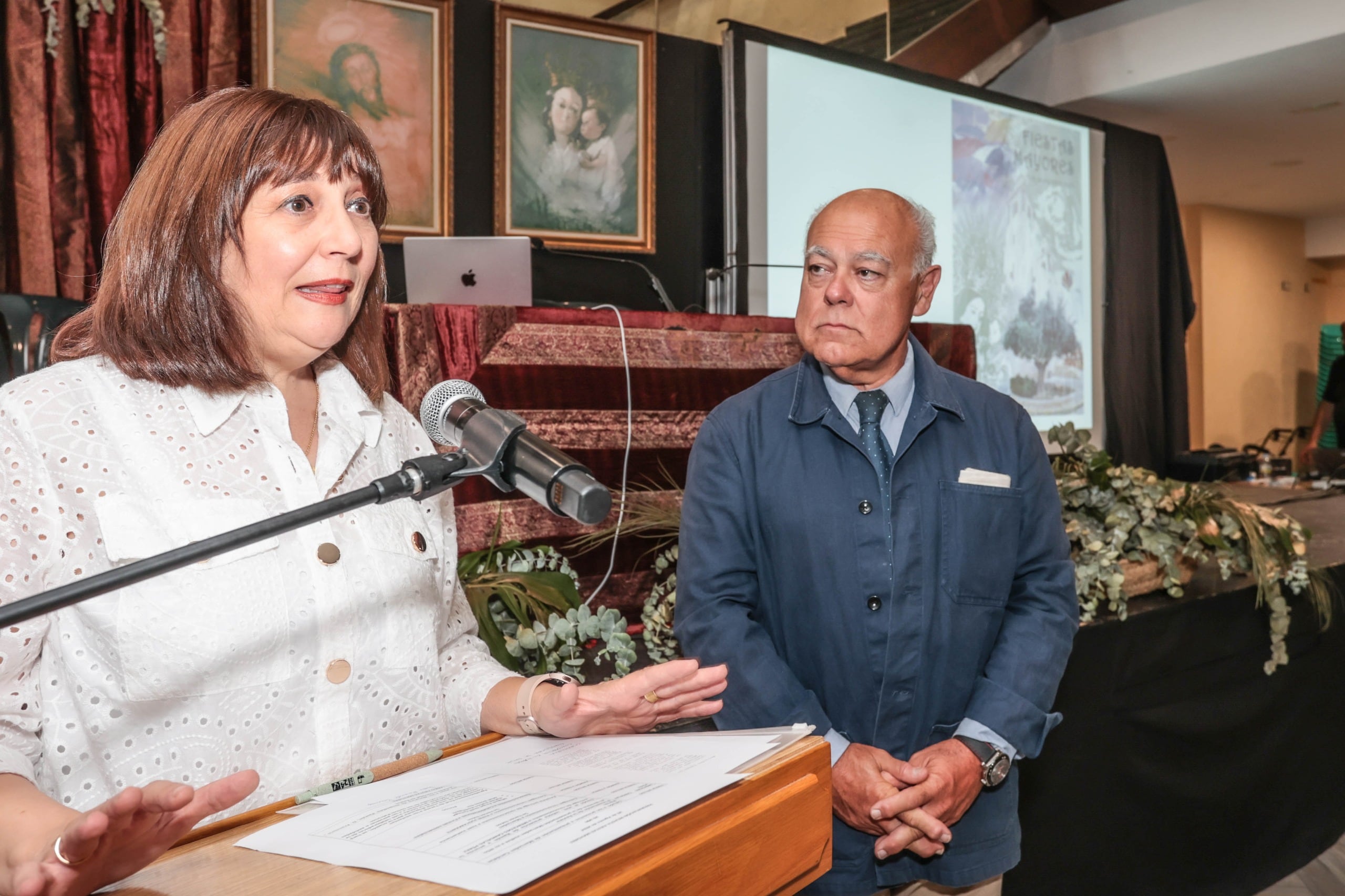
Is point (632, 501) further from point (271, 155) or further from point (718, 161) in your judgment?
point (718, 161)

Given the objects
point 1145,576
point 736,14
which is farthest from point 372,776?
point 736,14

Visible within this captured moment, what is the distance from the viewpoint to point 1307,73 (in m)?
6.49

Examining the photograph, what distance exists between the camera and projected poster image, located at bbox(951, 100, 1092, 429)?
5613 mm

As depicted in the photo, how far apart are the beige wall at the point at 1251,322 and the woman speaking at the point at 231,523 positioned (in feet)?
35.3

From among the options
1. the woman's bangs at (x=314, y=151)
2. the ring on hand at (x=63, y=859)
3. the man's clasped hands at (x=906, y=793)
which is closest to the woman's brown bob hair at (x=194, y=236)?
the woman's bangs at (x=314, y=151)

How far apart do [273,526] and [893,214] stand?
1.45 meters

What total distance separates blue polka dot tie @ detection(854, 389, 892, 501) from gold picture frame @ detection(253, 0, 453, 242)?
99.4 inches

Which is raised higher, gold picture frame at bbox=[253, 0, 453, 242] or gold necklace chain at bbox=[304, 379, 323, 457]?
gold picture frame at bbox=[253, 0, 453, 242]

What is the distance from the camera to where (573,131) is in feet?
14.5

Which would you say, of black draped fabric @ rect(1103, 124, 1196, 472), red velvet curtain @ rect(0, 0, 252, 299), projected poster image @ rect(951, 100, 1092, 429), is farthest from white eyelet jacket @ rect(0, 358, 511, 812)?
black draped fabric @ rect(1103, 124, 1196, 472)

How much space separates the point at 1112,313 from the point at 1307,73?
1.89 meters

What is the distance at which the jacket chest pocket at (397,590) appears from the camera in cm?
113

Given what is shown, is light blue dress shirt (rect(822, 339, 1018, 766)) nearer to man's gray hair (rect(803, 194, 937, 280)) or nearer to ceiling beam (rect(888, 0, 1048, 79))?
man's gray hair (rect(803, 194, 937, 280))

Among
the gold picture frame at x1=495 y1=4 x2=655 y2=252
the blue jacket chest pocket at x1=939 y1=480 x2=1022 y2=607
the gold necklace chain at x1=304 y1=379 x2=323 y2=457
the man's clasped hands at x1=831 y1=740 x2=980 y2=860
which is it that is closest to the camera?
the gold necklace chain at x1=304 y1=379 x2=323 y2=457
